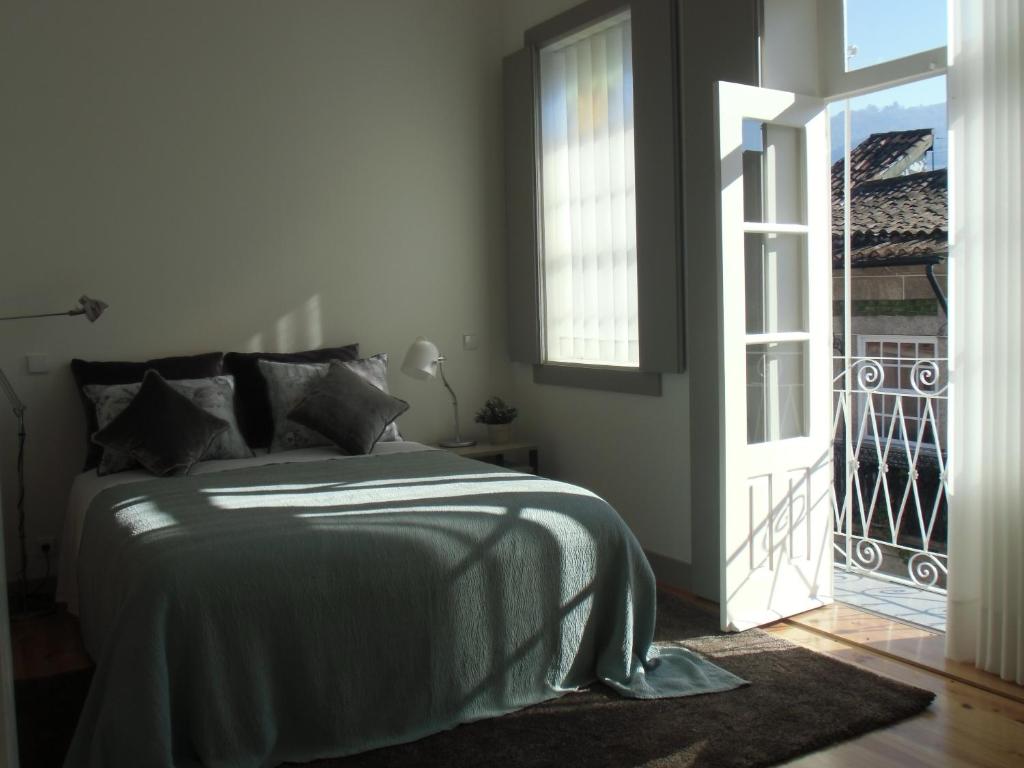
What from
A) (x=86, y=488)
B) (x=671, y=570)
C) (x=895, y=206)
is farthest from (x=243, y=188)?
(x=895, y=206)

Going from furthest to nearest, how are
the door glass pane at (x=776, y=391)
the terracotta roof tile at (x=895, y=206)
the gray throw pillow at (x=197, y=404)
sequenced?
the terracotta roof tile at (x=895, y=206) < the gray throw pillow at (x=197, y=404) < the door glass pane at (x=776, y=391)

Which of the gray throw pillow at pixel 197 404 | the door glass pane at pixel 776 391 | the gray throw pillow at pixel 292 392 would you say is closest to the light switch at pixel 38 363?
the gray throw pillow at pixel 197 404

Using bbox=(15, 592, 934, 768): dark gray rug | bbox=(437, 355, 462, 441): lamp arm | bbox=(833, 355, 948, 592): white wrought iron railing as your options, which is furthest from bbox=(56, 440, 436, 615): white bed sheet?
bbox=(833, 355, 948, 592): white wrought iron railing

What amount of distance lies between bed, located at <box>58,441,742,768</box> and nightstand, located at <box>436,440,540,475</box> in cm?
143

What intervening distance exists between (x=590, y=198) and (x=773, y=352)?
154 centimetres

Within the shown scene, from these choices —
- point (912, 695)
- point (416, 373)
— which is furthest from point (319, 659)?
point (416, 373)

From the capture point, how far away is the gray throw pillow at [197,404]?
3.91 meters

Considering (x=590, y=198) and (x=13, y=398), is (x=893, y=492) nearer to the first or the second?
(x=590, y=198)

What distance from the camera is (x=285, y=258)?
4742 millimetres

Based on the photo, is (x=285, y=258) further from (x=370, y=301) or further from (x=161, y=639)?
(x=161, y=639)

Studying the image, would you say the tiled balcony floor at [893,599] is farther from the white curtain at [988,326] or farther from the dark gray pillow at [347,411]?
the dark gray pillow at [347,411]

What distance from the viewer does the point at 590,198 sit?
15.7 feet

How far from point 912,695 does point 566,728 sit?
114 centimetres

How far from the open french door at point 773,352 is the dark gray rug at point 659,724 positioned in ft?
1.74
